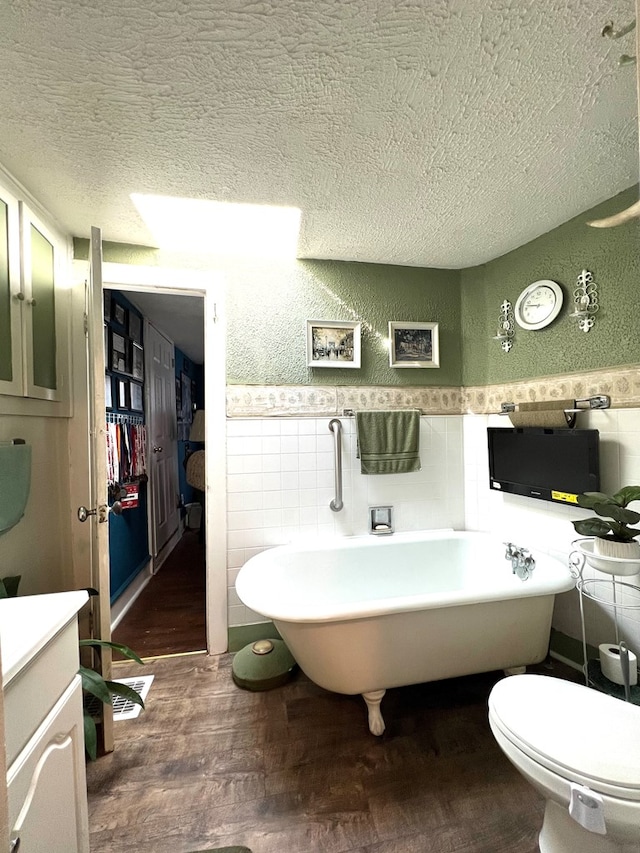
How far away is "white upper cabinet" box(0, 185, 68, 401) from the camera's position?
1395 millimetres

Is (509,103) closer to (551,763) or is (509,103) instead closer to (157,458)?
(551,763)

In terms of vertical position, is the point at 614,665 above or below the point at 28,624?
below

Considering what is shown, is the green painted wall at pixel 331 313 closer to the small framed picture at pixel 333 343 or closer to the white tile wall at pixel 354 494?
the small framed picture at pixel 333 343

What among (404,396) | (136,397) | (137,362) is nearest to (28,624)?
(404,396)

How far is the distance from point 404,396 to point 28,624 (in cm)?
210

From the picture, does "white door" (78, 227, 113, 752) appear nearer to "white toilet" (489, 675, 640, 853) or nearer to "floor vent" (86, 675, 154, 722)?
"floor vent" (86, 675, 154, 722)

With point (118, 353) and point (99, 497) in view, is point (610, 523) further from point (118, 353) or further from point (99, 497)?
point (118, 353)

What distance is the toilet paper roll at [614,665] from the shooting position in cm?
147

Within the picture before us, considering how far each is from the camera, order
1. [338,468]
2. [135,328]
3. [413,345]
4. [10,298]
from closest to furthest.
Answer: [10,298] < [338,468] < [413,345] < [135,328]

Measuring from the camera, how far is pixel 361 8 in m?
0.87

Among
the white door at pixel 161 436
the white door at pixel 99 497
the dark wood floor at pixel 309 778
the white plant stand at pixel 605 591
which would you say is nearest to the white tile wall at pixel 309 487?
the dark wood floor at pixel 309 778

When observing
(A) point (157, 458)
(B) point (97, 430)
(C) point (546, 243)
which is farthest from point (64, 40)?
(A) point (157, 458)

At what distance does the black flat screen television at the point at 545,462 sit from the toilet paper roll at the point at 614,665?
0.64m

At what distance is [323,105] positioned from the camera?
1.13 meters
